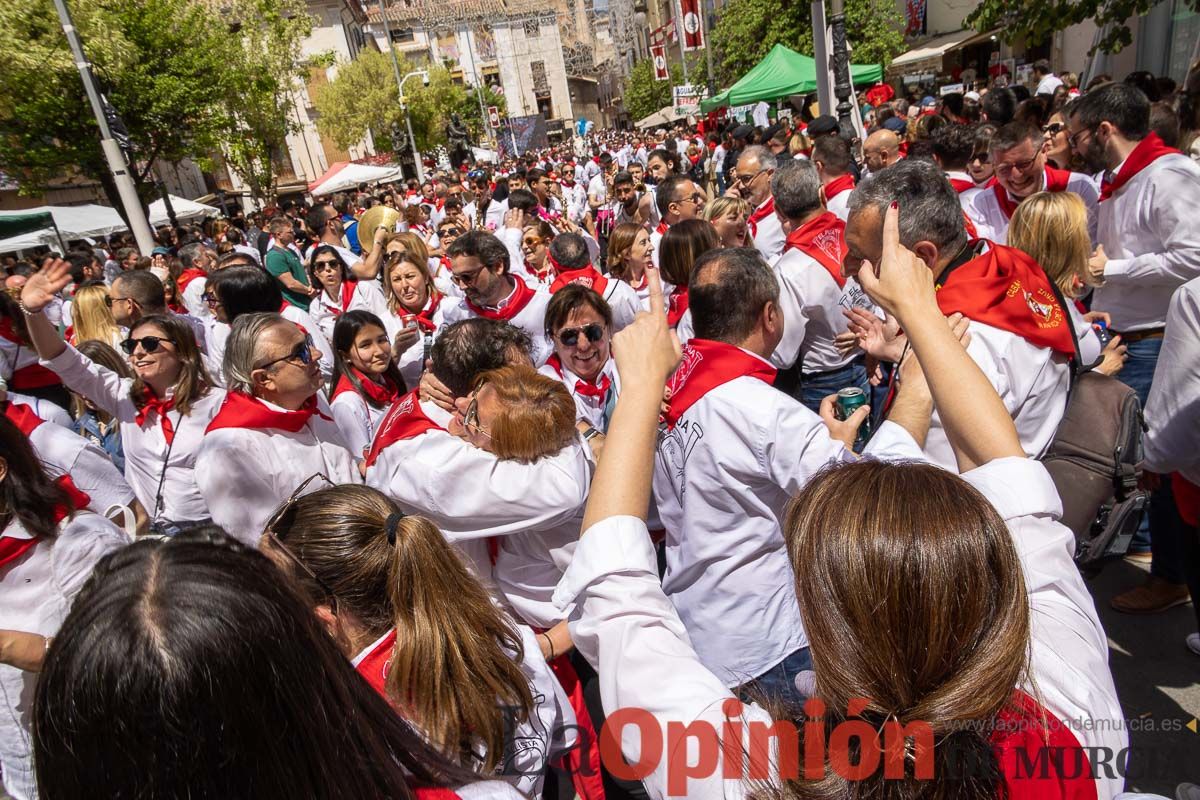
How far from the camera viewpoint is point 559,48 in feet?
258

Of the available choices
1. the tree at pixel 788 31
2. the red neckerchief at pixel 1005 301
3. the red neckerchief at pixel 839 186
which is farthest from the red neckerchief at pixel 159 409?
the tree at pixel 788 31

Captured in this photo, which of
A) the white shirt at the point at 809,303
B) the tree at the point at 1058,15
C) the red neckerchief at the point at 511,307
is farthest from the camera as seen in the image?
the tree at the point at 1058,15

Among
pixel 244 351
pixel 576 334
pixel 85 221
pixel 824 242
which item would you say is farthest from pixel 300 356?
pixel 85 221

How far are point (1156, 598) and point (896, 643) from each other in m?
3.20

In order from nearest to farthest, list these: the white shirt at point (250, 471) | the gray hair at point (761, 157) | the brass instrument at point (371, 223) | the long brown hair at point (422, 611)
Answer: the long brown hair at point (422, 611) < the white shirt at point (250, 471) < the gray hair at point (761, 157) < the brass instrument at point (371, 223)

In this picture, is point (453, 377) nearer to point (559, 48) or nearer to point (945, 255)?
point (945, 255)

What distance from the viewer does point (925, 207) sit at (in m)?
2.34

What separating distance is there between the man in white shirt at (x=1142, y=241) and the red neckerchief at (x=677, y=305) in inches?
75.2

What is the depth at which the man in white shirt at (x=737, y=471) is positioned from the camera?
6.75ft

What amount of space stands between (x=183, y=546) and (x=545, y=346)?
3254 mm

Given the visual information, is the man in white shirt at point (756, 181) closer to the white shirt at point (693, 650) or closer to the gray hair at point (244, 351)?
the gray hair at point (244, 351)

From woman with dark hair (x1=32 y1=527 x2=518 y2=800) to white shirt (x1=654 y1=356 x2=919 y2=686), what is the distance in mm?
1363

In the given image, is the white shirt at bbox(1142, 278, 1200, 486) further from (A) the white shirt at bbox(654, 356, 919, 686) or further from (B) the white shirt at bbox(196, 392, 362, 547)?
(B) the white shirt at bbox(196, 392, 362, 547)

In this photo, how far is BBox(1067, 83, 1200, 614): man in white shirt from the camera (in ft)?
10.5
